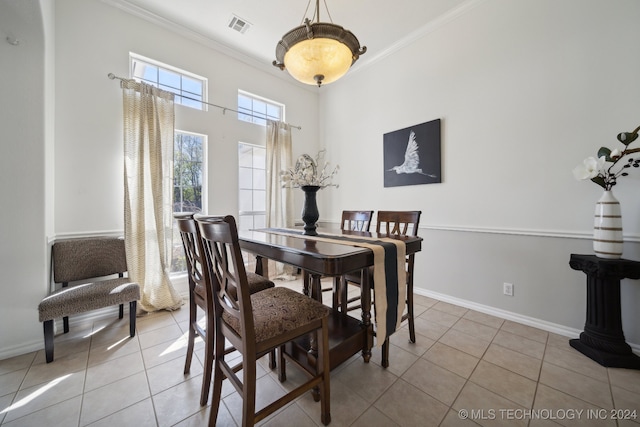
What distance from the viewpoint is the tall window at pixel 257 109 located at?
347 centimetres

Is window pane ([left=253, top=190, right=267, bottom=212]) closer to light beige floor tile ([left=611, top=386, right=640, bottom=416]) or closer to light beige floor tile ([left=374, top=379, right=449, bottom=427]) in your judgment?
light beige floor tile ([left=374, top=379, right=449, bottom=427])

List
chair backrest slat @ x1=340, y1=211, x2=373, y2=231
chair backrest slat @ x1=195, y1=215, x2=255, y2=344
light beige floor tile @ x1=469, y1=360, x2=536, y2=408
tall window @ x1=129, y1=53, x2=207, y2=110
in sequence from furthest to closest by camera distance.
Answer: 1. tall window @ x1=129, y1=53, x2=207, y2=110
2. chair backrest slat @ x1=340, y1=211, x2=373, y2=231
3. light beige floor tile @ x1=469, y1=360, x2=536, y2=408
4. chair backrest slat @ x1=195, y1=215, x2=255, y2=344

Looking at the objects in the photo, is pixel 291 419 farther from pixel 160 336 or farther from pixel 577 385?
pixel 577 385

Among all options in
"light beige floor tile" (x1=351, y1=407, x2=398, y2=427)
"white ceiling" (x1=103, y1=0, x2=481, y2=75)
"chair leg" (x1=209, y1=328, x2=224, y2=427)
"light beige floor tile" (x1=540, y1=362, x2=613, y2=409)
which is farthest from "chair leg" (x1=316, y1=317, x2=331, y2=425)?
"white ceiling" (x1=103, y1=0, x2=481, y2=75)

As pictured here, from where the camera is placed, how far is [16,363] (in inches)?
66.1

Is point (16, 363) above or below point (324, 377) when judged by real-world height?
below

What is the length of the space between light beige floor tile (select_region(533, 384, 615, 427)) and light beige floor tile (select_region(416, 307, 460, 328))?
2.74 ft

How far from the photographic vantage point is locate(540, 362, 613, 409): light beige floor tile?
1.34 metres

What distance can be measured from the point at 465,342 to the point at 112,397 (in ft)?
8.09

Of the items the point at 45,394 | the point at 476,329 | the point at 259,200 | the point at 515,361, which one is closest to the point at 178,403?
the point at 45,394

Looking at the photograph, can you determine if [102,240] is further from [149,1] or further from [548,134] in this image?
[548,134]

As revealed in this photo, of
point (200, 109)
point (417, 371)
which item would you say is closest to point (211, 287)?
point (417, 371)

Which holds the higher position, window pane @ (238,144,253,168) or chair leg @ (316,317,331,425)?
window pane @ (238,144,253,168)

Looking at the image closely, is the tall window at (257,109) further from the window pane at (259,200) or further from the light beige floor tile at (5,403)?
the light beige floor tile at (5,403)
